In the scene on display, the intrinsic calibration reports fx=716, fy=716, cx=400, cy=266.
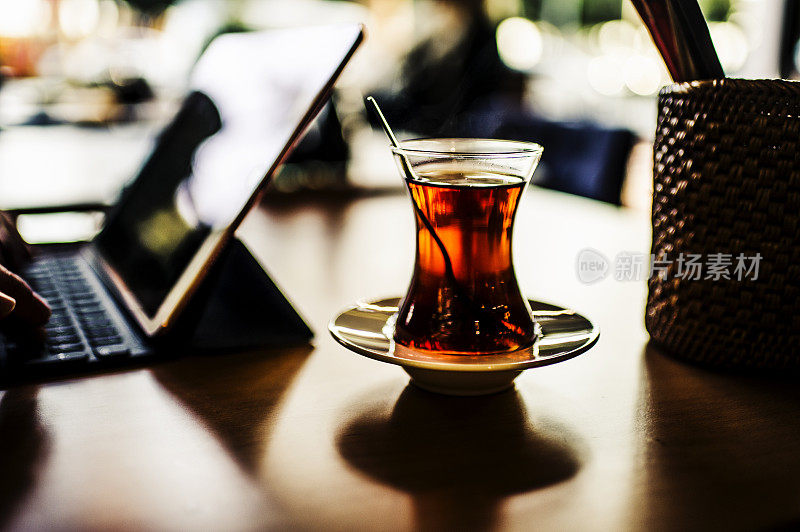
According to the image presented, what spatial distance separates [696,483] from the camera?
389mm

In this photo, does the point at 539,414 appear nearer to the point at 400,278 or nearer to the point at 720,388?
the point at 720,388

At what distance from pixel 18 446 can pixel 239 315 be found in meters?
0.22

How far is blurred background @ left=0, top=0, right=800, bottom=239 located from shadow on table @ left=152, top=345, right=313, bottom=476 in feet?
6.06

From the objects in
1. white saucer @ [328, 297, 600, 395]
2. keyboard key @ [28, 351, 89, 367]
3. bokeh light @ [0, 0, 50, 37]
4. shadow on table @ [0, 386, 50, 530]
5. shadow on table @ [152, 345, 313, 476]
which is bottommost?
shadow on table @ [152, 345, 313, 476]

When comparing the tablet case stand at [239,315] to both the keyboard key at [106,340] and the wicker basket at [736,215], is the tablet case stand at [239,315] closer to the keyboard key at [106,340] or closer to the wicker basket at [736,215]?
the keyboard key at [106,340]

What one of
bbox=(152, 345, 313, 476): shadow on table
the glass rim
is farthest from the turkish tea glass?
bbox=(152, 345, 313, 476): shadow on table

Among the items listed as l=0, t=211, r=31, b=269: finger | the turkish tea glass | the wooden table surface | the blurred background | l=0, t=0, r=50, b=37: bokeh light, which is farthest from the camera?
l=0, t=0, r=50, b=37: bokeh light

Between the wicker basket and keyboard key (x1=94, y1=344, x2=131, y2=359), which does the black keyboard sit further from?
the wicker basket

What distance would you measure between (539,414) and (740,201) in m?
0.21

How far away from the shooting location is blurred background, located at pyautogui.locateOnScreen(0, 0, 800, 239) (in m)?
3.69

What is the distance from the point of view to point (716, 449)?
43cm

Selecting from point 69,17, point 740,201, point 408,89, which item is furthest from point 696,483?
point 69,17

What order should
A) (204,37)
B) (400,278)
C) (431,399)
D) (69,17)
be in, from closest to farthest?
(431,399) < (400,278) < (204,37) < (69,17)

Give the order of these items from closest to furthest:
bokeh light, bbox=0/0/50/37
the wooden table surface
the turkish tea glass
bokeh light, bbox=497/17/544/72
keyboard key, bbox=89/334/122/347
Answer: the wooden table surface < the turkish tea glass < keyboard key, bbox=89/334/122/347 < bokeh light, bbox=497/17/544/72 < bokeh light, bbox=0/0/50/37
